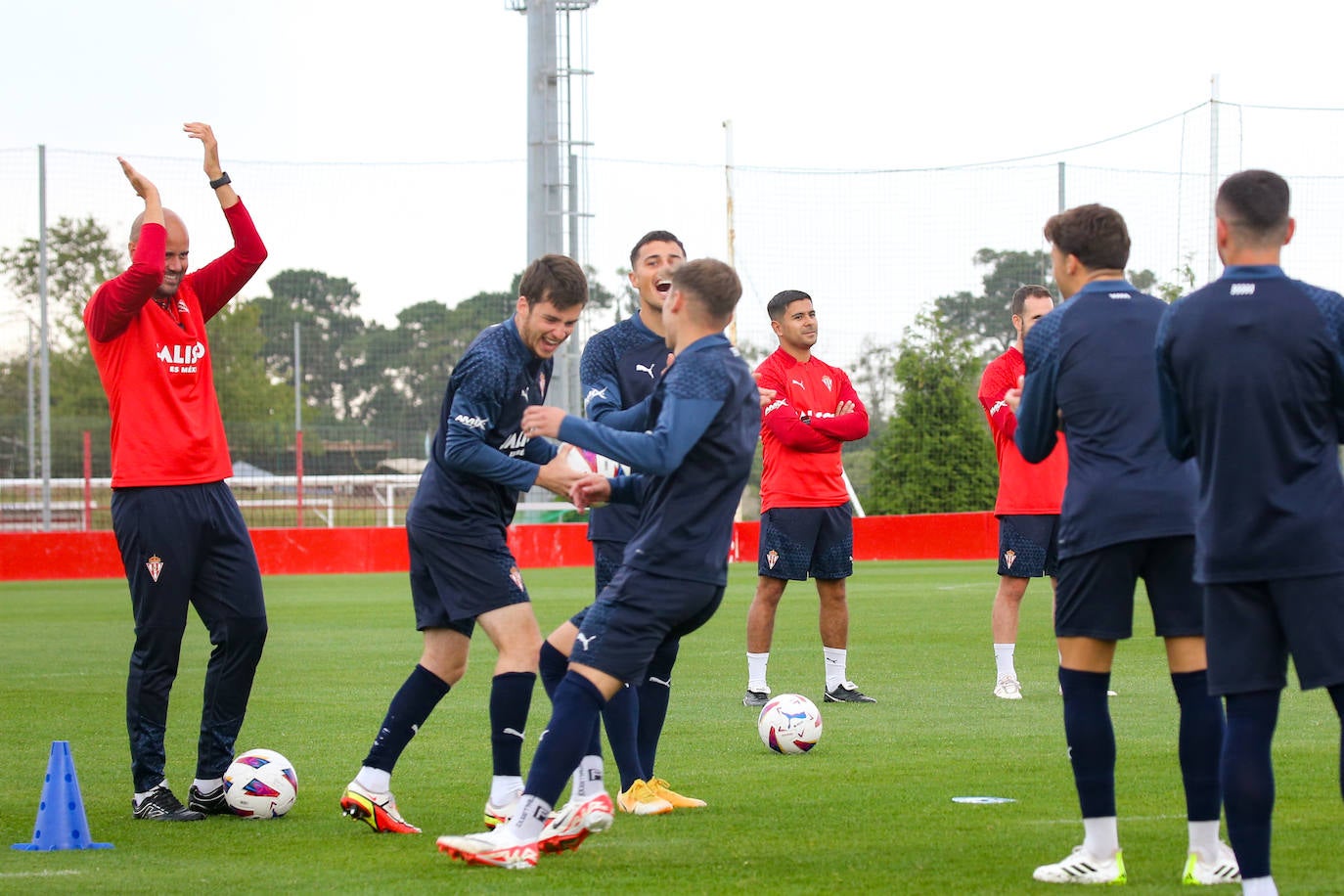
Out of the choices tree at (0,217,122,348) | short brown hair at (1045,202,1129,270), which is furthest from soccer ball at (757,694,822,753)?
tree at (0,217,122,348)

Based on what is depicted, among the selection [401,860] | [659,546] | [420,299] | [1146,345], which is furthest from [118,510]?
[420,299]

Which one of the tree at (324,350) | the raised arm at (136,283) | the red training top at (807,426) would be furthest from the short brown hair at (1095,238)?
the tree at (324,350)

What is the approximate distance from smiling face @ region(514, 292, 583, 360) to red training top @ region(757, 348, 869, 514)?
3.93 m

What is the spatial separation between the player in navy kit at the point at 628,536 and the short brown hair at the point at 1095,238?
5.46 feet

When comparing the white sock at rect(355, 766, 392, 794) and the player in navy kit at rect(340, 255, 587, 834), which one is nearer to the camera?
the player in navy kit at rect(340, 255, 587, 834)

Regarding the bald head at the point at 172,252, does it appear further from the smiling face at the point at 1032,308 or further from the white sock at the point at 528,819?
the smiling face at the point at 1032,308

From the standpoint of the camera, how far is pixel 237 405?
2770 cm

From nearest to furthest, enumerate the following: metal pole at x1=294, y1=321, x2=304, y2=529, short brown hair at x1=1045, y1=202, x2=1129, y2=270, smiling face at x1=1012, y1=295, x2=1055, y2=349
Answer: short brown hair at x1=1045, y1=202, x2=1129, y2=270 < smiling face at x1=1012, y1=295, x2=1055, y2=349 < metal pole at x1=294, y1=321, x2=304, y2=529

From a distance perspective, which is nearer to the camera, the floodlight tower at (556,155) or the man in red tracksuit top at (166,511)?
the man in red tracksuit top at (166,511)

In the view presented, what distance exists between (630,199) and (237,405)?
8.15 m

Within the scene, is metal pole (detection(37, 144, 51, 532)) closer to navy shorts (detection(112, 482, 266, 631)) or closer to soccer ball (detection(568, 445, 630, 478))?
navy shorts (detection(112, 482, 266, 631))

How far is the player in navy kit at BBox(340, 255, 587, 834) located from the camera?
17.8 feet

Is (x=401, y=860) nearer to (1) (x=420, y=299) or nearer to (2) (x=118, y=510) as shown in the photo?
(2) (x=118, y=510)

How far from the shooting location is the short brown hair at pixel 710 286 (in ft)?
16.6
